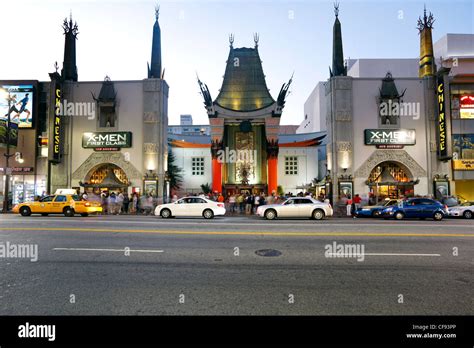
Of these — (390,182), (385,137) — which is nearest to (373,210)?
(390,182)

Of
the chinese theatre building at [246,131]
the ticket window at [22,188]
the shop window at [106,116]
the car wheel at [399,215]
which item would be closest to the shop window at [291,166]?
the chinese theatre building at [246,131]

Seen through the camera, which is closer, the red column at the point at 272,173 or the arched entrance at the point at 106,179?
the arched entrance at the point at 106,179

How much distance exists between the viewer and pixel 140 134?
25078mm

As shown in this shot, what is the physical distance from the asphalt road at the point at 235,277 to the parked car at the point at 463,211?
1313cm

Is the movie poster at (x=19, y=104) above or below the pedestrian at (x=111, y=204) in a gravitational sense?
above

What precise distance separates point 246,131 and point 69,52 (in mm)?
19494

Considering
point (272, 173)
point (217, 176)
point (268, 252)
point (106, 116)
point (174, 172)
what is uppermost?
point (106, 116)

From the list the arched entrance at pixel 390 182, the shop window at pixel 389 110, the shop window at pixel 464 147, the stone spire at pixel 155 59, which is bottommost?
the arched entrance at pixel 390 182

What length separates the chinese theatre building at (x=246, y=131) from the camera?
103 ft

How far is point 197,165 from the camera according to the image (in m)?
36.5

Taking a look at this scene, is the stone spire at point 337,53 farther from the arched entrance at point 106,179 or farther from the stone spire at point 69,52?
the stone spire at point 69,52

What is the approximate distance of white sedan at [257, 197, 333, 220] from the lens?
53.4ft

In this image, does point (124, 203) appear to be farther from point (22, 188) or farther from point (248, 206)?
point (22, 188)
